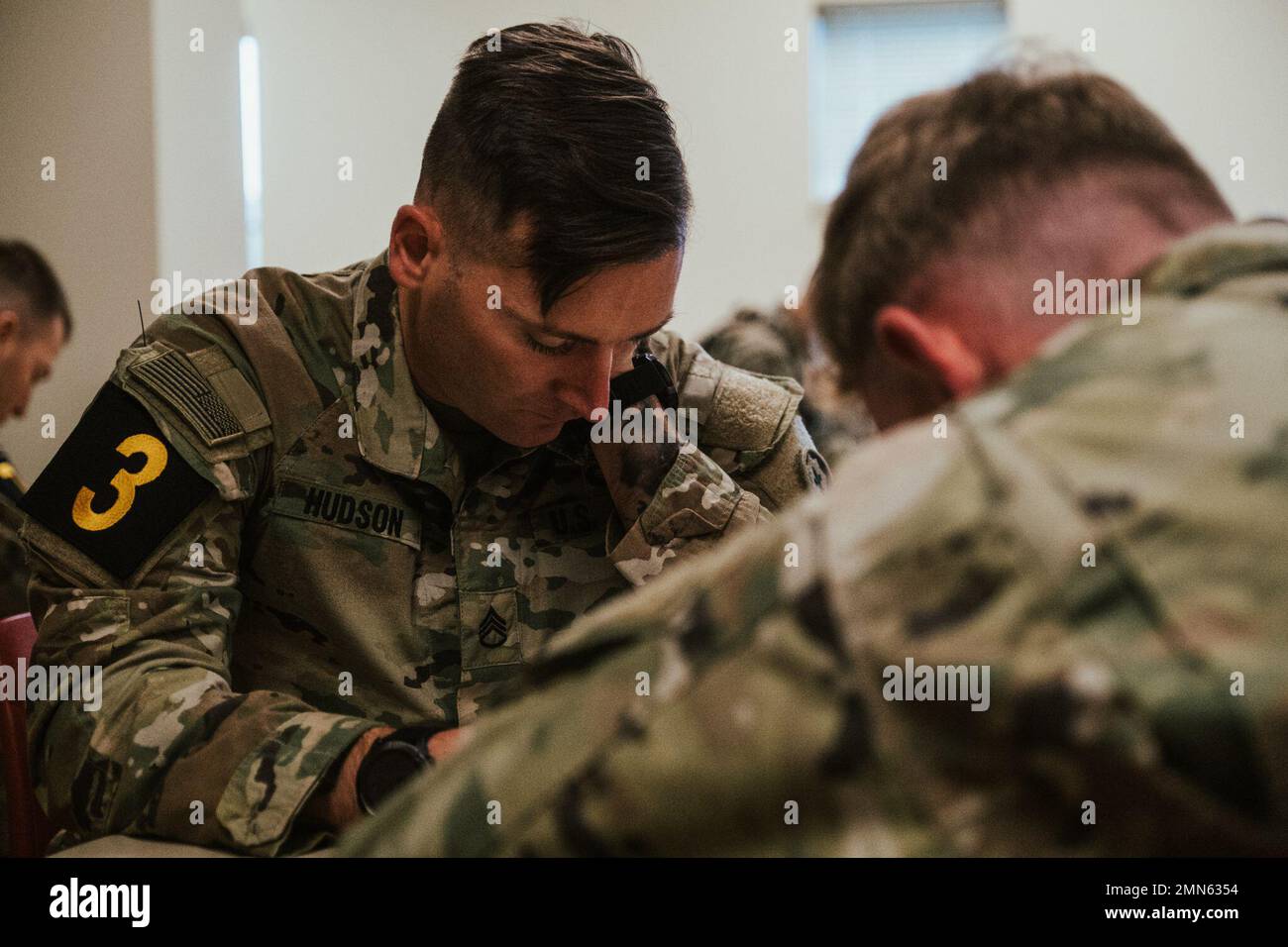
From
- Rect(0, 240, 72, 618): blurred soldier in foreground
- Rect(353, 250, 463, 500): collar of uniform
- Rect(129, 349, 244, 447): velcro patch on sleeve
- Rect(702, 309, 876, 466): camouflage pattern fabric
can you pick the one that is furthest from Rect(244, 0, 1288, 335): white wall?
Rect(129, 349, 244, 447): velcro patch on sleeve

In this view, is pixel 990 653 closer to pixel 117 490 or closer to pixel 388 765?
pixel 388 765

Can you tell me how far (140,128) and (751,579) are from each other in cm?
265

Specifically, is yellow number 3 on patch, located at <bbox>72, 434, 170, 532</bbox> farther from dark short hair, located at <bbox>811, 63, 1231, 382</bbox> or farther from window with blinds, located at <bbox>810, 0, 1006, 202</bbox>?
window with blinds, located at <bbox>810, 0, 1006, 202</bbox>

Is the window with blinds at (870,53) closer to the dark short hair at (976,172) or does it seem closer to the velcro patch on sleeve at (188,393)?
the velcro patch on sleeve at (188,393)

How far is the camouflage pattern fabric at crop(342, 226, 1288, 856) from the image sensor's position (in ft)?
1.35

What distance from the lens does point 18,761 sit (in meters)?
1.30

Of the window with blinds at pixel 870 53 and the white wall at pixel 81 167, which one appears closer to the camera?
the white wall at pixel 81 167

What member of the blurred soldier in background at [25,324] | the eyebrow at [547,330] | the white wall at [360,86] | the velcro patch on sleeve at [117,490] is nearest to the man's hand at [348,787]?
the velcro patch on sleeve at [117,490]

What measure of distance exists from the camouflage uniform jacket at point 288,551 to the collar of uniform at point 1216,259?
0.73 meters

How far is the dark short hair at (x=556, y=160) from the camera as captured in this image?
1.21 metres

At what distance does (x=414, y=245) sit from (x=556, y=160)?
20 centimetres

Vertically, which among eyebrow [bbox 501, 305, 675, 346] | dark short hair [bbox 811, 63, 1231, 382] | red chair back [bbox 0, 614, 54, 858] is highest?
dark short hair [bbox 811, 63, 1231, 382]

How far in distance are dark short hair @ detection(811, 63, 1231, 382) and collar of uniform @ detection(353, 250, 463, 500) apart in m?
0.65
